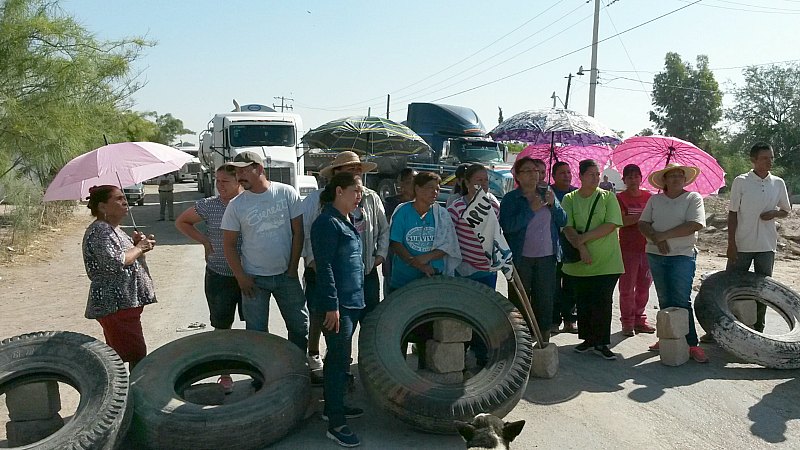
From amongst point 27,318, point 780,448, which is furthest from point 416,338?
point 27,318

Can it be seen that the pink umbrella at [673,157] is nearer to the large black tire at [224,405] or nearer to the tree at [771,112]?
the large black tire at [224,405]

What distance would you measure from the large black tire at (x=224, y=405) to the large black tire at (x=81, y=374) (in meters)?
0.18

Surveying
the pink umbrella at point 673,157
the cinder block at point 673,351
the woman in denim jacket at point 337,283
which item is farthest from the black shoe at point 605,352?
the woman in denim jacket at point 337,283

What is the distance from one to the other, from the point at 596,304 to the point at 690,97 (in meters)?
45.1

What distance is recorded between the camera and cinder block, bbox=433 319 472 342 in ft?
15.9

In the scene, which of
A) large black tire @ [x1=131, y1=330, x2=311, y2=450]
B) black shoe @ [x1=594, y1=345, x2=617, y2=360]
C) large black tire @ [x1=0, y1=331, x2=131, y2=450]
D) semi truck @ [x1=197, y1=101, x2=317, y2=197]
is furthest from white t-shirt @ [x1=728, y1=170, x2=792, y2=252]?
semi truck @ [x1=197, y1=101, x2=317, y2=197]

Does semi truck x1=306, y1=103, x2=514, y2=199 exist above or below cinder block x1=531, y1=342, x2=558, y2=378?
above

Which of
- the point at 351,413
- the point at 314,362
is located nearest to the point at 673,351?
the point at 351,413

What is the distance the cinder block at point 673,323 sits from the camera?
5.76 m

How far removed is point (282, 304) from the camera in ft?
15.8

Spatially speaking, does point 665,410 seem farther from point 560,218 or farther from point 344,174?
→ point 344,174

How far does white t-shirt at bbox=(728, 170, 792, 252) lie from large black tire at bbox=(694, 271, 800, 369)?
33cm

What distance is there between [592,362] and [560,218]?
1.35m

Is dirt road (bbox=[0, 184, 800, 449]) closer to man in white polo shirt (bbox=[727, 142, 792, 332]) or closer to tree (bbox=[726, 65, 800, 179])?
man in white polo shirt (bbox=[727, 142, 792, 332])
